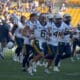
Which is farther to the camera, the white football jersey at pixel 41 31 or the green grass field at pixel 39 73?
the white football jersey at pixel 41 31

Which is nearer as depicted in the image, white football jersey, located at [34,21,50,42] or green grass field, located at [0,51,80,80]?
green grass field, located at [0,51,80,80]

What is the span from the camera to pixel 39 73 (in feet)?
42.9

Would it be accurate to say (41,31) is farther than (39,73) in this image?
Yes

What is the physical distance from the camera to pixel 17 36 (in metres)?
15.9

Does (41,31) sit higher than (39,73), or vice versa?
(41,31)

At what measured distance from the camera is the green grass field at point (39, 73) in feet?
39.5

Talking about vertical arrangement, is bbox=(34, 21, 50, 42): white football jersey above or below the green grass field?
above

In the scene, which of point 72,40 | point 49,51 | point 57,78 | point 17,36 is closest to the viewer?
point 57,78

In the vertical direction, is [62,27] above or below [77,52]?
above

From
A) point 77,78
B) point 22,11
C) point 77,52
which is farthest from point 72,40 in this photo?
point 22,11

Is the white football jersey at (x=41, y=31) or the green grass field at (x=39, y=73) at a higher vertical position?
the white football jersey at (x=41, y=31)

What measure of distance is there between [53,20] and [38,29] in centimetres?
52

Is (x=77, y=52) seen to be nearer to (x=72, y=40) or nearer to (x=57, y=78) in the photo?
(x=72, y=40)

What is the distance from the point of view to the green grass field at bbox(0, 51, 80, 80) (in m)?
12.0
